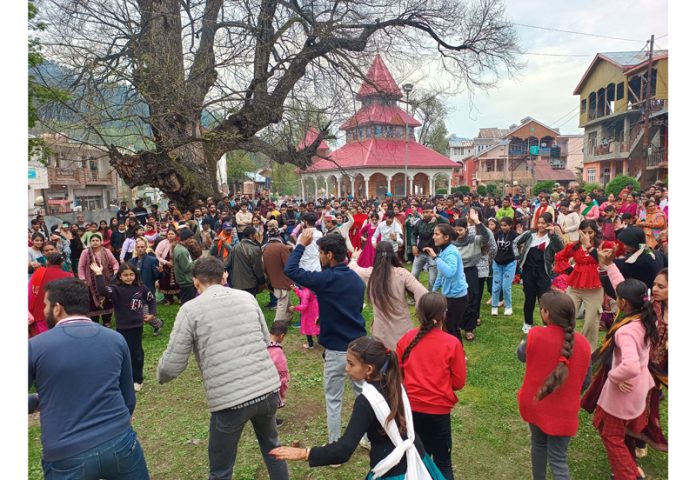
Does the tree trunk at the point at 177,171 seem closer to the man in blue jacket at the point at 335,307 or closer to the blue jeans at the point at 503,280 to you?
the blue jeans at the point at 503,280

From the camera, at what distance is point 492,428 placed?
436 cm

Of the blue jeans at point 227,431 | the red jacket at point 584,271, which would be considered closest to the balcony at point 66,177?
the red jacket at point 584,271

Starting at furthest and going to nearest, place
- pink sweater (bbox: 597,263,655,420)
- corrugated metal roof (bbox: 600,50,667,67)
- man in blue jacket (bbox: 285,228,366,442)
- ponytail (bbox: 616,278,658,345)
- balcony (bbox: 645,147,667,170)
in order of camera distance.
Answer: corrugated metal roof (bbox: 600,50,667,67) < balcony (bbox: 645,147,667,170) < man in blue jacket (bbox: 285,228,366,442) < ponytail (bbox: 616,278,658,345) < pink sweater (bbox: 597,263,655,420)

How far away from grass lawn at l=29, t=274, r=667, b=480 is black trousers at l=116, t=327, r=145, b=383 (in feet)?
0.90

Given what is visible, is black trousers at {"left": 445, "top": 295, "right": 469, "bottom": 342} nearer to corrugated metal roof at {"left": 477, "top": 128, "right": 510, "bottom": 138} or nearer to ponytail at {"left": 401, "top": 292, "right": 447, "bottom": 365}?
ponytail at {"left": 401, "top": 292, "right": 447, "bottom": 365}

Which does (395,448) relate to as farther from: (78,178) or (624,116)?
(78,178)

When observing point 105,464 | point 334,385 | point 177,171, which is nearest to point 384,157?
point 177,171

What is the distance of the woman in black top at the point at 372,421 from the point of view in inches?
91.4

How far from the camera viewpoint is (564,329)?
2.99 m

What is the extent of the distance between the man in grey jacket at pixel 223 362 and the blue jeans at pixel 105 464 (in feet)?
1.42

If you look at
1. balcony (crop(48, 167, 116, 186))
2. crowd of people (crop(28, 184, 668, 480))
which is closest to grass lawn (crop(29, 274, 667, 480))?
crowd of people (crop(28, 184, 668, 480))

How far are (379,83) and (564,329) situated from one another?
12969 mm

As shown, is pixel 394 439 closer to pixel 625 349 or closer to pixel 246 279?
pixel 625 349

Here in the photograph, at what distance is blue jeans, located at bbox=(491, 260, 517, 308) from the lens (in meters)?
7.42
